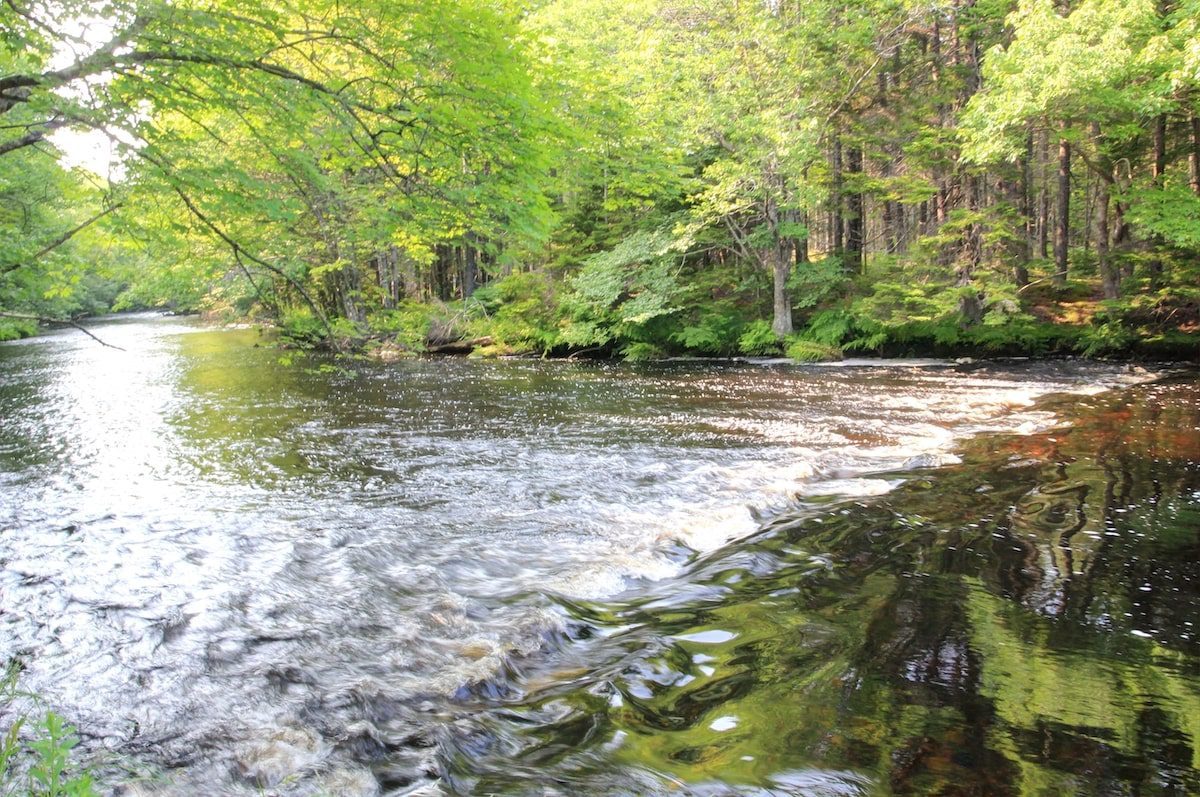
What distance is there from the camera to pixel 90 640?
14.5ft

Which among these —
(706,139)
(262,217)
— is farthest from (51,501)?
(706,139)

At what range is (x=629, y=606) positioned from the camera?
4.80 metres

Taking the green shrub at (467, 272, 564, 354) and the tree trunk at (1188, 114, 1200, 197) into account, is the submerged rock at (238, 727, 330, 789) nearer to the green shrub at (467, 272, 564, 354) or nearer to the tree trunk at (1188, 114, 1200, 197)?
the tree trunk at (1188, 114, 1200, 197)

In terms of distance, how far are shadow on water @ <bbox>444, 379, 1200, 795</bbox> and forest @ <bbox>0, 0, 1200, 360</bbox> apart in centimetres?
A: 349

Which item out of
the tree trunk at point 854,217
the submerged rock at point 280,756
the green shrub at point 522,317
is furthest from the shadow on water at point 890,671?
the green shrub at point 522,317

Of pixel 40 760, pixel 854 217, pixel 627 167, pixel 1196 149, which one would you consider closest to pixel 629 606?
pixel 40 760

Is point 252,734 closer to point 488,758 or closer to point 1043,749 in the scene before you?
point 488,758

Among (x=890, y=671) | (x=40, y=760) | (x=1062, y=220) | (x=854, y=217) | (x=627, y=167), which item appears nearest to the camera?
(x=40, y=760)

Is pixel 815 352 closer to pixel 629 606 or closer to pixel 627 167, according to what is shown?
pixel 627 167

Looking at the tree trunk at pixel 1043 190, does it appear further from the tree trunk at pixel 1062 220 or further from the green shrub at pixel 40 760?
the green shrub at pixel 40 760

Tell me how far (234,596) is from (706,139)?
54.7ft

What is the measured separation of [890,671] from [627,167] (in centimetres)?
761

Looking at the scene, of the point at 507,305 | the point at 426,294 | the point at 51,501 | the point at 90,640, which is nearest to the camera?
the point at 90,640

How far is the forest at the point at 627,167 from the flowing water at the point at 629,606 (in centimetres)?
213
